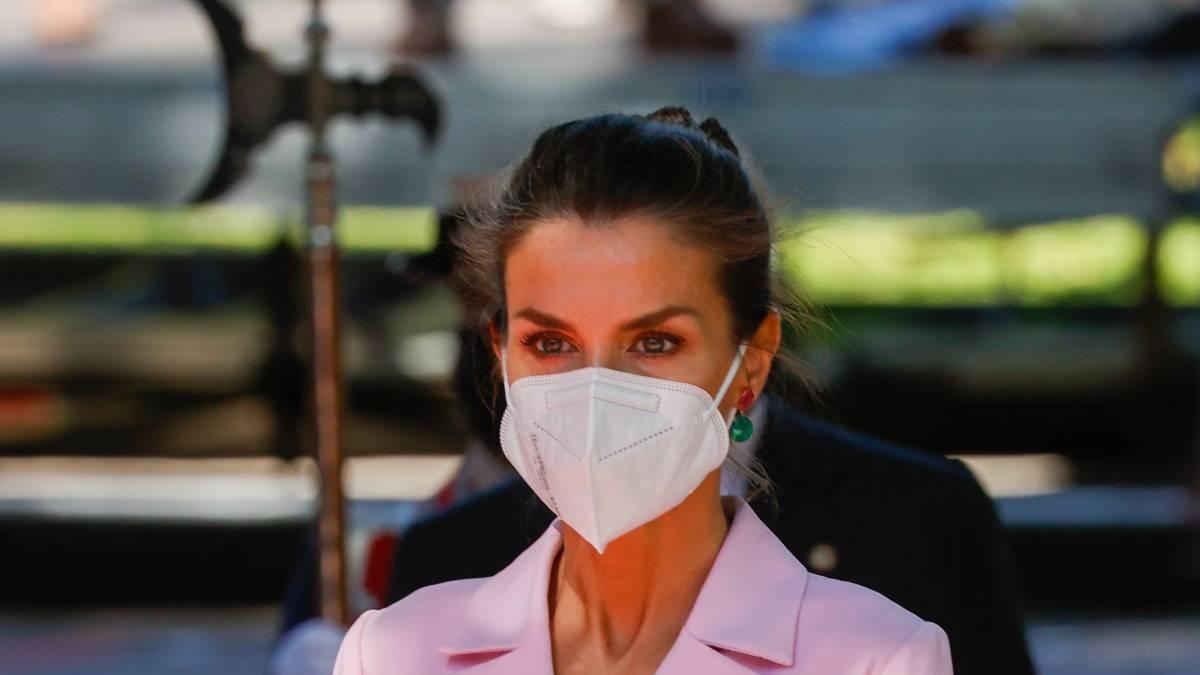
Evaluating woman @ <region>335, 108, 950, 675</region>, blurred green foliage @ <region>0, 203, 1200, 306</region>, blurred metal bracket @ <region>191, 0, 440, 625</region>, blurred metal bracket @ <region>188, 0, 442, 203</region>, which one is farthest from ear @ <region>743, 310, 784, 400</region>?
blurred green foliage @ <region>0, 203, 1200, 306</region>

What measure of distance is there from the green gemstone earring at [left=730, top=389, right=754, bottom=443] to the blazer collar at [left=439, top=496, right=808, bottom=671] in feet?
0.21

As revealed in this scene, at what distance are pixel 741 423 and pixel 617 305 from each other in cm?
18

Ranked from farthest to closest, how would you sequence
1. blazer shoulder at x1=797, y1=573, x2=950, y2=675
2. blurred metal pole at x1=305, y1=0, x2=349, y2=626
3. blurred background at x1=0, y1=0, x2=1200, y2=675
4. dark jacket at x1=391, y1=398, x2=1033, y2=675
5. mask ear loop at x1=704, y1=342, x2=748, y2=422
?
blurred background at x1=0, y1=0, x2=1200, y2=675 < blurred metal pole at x1=305, y1=0, x2=349, y2=626 < dark jacket at x1=391, y1=398, x2=1033, y2=675 < mask ear loop at x1=704, y1=342, x2=748, y2=422 < blazer shoulder at x1=797, y1=573, x2=950, y2=675

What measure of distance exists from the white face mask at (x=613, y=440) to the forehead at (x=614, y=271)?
55mm

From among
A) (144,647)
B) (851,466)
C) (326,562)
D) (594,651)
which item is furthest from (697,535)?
(144,647)

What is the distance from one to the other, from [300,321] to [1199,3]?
3.82 meters

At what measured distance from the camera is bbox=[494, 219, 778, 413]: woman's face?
149cm

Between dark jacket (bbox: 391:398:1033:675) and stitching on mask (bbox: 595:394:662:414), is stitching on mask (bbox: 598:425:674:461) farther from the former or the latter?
dark jacket (bbox: 391:398:1033:675)

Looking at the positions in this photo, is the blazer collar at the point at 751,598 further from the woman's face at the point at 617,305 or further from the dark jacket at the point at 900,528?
the dark jacket at the point at 900,528

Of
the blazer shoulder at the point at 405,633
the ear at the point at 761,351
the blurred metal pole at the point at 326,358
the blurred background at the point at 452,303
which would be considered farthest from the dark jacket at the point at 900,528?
the blurred background at the point at 452,303

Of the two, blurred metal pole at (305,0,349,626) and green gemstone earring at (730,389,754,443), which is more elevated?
green gemstone earring at (730,389,754,443)

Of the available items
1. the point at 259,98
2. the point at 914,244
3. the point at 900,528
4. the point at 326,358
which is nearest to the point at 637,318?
the point at 900,528

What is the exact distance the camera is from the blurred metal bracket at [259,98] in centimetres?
279

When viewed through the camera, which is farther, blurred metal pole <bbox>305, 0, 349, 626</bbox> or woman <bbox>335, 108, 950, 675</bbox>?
blurred metal pole <bbox>305, 0, 349, 626</bbox>
